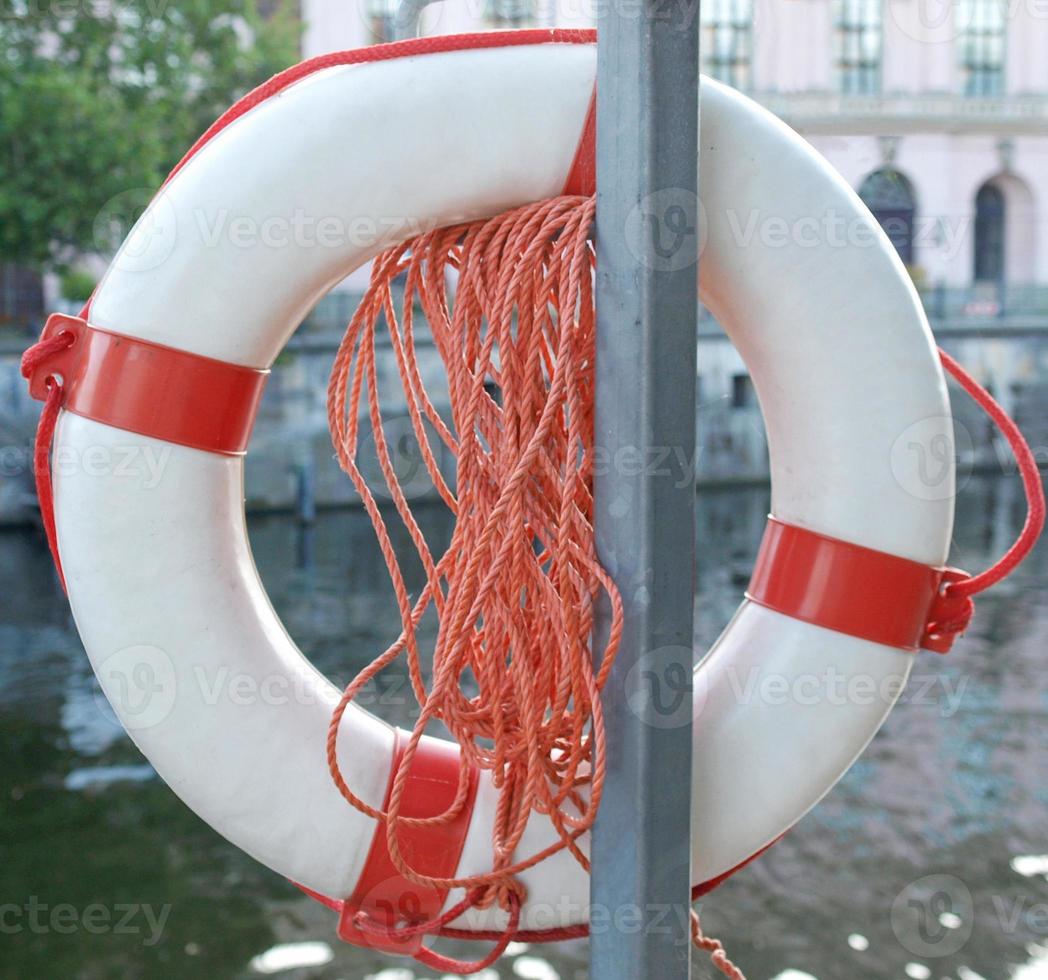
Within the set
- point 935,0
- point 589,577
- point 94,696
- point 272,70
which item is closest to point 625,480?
point 589,577

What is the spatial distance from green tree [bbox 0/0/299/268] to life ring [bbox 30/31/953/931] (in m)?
7.27

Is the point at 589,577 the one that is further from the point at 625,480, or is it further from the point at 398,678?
the point at 398,678

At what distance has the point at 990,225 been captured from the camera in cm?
1388

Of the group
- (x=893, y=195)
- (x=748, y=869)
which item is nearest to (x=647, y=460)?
(x=748, y=869)

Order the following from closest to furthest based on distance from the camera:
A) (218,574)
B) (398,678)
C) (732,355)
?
1. (218,574)
2. (398,678)
3. (732,355)

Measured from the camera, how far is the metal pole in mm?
959

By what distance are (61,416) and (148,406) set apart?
0.32 feet

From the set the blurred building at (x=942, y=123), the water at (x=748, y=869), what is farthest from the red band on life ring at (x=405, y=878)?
the blurred building at (x=942, y=123)

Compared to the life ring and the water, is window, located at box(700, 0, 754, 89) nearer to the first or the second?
the water

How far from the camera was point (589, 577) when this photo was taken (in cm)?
104

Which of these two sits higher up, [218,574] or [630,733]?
Result: [218,574]

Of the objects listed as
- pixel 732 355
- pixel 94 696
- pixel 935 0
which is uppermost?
pixel 935 0

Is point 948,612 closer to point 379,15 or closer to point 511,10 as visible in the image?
point 511,10

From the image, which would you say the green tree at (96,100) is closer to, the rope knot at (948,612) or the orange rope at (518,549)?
the orange rope at (518,549)
